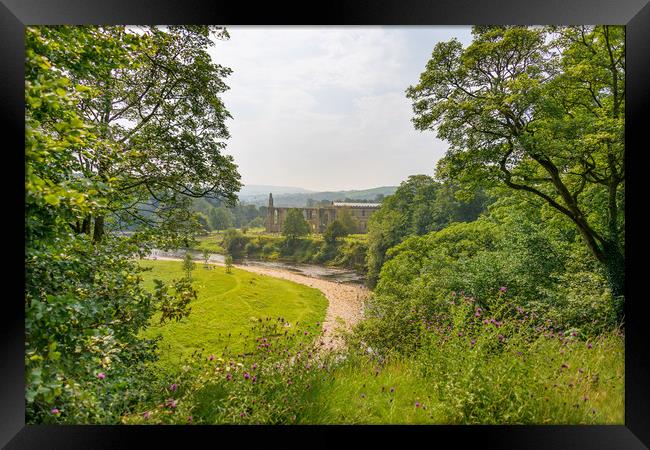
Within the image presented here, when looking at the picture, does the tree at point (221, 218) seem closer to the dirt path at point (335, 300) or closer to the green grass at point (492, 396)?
the dirt path at point (335, 300)

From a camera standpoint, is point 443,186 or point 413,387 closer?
point 413,387

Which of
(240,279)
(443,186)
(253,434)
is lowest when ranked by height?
(253,434)

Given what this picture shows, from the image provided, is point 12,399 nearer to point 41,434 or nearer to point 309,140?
point 41,434

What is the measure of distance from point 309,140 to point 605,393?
3028 millimetres

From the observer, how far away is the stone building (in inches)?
114

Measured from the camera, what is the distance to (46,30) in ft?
5.90

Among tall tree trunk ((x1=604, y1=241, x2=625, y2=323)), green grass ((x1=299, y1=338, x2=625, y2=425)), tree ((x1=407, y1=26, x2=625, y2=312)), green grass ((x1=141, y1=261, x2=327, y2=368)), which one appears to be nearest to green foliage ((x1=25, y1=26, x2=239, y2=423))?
green grass ((x1=141, y1=261, x2=327, y2=368))

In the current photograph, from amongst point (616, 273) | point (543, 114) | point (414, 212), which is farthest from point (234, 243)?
point (616, 273)

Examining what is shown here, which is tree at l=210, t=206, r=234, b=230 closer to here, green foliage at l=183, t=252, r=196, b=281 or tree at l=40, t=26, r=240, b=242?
tree at l=40, t=26, r=240, b=242

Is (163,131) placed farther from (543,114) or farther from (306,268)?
(543,114)

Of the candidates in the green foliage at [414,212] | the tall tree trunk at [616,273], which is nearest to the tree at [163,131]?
the green foliage at [414,212]

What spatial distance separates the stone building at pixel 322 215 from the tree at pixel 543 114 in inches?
34.8

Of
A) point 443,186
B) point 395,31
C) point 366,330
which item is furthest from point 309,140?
point 366,330

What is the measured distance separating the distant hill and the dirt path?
73 cm
